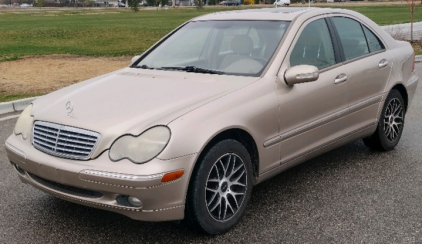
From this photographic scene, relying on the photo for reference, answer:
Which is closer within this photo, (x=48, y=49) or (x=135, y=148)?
(x=135, y=148)

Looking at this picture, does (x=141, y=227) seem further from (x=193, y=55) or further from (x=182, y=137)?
(x=193, y=55)

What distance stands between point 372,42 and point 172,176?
311 cm

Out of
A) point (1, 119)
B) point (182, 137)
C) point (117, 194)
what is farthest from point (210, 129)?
point (1, 119)

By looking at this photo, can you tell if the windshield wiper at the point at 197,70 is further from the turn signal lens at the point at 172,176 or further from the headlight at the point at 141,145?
the turn signal lens at the point at 172,176

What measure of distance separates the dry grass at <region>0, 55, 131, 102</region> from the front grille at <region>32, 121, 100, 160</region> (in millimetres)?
5736

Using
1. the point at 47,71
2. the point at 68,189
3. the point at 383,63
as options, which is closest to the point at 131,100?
the point at 68,189

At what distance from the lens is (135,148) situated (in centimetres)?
337

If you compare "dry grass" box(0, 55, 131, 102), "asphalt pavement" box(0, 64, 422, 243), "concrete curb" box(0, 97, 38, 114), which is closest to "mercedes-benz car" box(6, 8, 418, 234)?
"asphalt pavement" box(0, 64, 422, 243)

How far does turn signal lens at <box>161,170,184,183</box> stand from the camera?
3312 millimetres

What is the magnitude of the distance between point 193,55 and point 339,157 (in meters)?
1.99

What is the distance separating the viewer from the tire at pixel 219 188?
139 inches

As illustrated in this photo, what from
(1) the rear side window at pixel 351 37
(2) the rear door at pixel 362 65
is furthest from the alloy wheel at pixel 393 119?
(1) the rear side window at pixel 351 37

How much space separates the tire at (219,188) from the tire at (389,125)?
2.18 m

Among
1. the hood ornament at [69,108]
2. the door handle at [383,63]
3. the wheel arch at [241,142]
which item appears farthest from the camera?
the door handle at [383,63]
